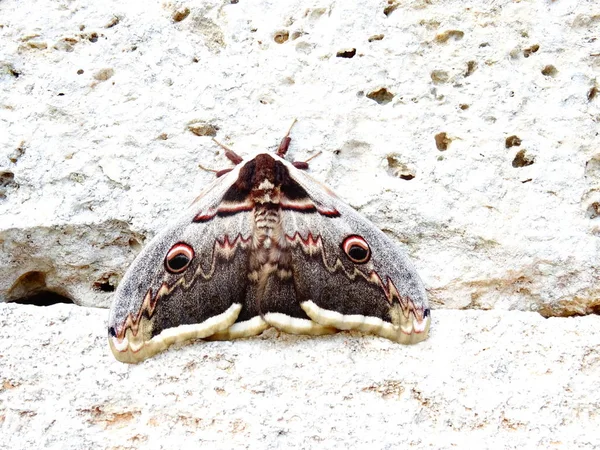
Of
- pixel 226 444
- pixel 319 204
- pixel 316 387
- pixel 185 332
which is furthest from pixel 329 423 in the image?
pixel 319 204

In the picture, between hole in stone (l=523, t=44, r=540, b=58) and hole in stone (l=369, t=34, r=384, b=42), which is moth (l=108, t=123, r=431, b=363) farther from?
hole in stone (l=523, t=44, r=540, b=58)

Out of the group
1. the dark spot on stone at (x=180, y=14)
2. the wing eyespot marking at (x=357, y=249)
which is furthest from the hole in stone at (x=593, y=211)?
the dark spot on stone at (x=180, y=14)

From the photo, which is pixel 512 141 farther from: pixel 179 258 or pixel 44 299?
pixel 44 299

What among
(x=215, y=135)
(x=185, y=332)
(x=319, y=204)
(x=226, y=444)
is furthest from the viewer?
(x=215, y=135)

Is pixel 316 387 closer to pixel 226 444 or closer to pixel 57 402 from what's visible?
pixel 226 444

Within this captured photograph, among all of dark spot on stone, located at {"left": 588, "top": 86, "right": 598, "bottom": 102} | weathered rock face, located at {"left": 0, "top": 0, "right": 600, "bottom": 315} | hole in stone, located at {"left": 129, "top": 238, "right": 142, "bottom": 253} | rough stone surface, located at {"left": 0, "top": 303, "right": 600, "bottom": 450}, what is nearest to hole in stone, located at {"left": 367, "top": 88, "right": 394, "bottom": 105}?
weathered rock face, located at {"left": 0, "top": 0, "right": 600, "bottom": 315}

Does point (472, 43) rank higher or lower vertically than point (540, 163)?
higher

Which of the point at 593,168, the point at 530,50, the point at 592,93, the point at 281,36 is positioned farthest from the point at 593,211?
the point at 281,36

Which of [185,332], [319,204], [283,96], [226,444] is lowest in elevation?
[226,444]
